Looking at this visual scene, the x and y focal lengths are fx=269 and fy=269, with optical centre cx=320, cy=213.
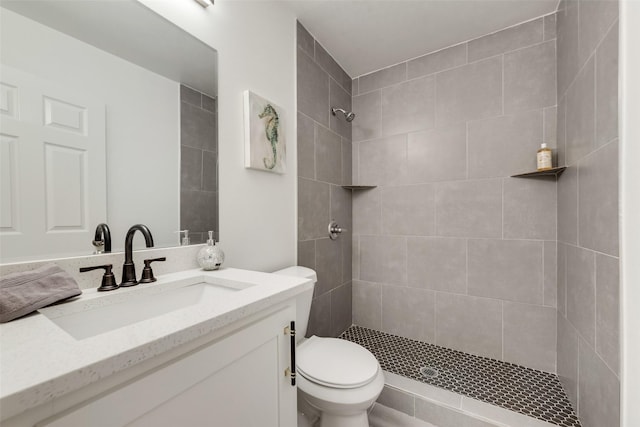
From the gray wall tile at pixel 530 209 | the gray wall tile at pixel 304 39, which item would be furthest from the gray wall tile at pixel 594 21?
the gray wall tile at pixel 304 39

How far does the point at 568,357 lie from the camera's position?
150 centimetres

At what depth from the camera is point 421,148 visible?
2.13 meters

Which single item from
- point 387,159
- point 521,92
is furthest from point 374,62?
point 521,92

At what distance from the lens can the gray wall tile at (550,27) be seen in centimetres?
172

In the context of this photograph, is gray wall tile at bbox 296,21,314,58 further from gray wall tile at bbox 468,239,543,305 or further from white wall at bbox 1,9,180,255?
gray wall tile at bbox 468,239,543,305

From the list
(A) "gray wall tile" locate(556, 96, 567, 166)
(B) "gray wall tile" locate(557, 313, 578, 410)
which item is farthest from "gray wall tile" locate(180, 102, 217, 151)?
(B) "gray wall tile" locate(557, 313, 578, 410)

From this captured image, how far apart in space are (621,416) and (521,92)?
5.82 feet

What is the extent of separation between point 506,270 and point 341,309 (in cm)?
124

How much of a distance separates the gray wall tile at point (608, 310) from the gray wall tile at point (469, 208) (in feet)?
2.57

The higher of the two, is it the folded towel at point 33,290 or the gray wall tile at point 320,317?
the folded towel at point 33,290

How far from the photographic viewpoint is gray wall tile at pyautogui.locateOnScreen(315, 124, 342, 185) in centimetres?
199

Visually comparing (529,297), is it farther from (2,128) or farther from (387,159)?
(2,128)

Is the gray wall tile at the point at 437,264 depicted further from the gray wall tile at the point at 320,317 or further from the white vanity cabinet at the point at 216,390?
the white vanity cabinet at the point at 216,390

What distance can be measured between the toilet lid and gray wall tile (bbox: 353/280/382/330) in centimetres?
89
